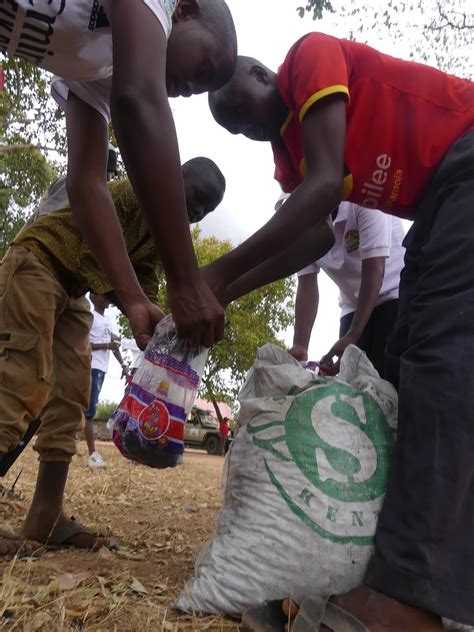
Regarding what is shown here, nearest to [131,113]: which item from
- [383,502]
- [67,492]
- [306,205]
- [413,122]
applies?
[306,205]

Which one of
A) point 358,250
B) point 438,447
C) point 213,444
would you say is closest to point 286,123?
point 438,447

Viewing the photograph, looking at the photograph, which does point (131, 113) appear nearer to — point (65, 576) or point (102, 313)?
point (65, 576)

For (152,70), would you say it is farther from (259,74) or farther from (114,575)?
(114,575)

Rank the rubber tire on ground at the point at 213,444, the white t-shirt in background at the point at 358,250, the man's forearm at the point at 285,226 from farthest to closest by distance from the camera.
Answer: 1. the rubber tire on ground at the point at 213,444
2. the white t-shirt in background at the point at 358,250
3. the man's forearm at the point at 285,226

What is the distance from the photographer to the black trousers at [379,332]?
3133mm

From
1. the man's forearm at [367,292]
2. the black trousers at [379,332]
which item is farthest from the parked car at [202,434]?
the man's forearm at [367,292]

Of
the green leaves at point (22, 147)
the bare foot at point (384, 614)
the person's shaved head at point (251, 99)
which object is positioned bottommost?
the bare foot at point (384, 614)

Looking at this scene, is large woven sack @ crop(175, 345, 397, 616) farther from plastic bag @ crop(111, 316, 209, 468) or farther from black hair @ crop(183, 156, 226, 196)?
black hair @ crop(183, 156, 226, 196)

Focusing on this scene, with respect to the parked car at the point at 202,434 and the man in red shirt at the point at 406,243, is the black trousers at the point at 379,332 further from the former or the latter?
the parked car at the point at 202,434

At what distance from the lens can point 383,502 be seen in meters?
1.42

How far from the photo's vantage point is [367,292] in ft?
9.59

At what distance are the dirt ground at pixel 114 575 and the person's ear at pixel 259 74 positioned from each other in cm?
161

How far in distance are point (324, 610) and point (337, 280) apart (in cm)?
236

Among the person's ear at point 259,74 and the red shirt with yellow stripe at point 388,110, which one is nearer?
the red shirt with yellow stripe at point 388,110
